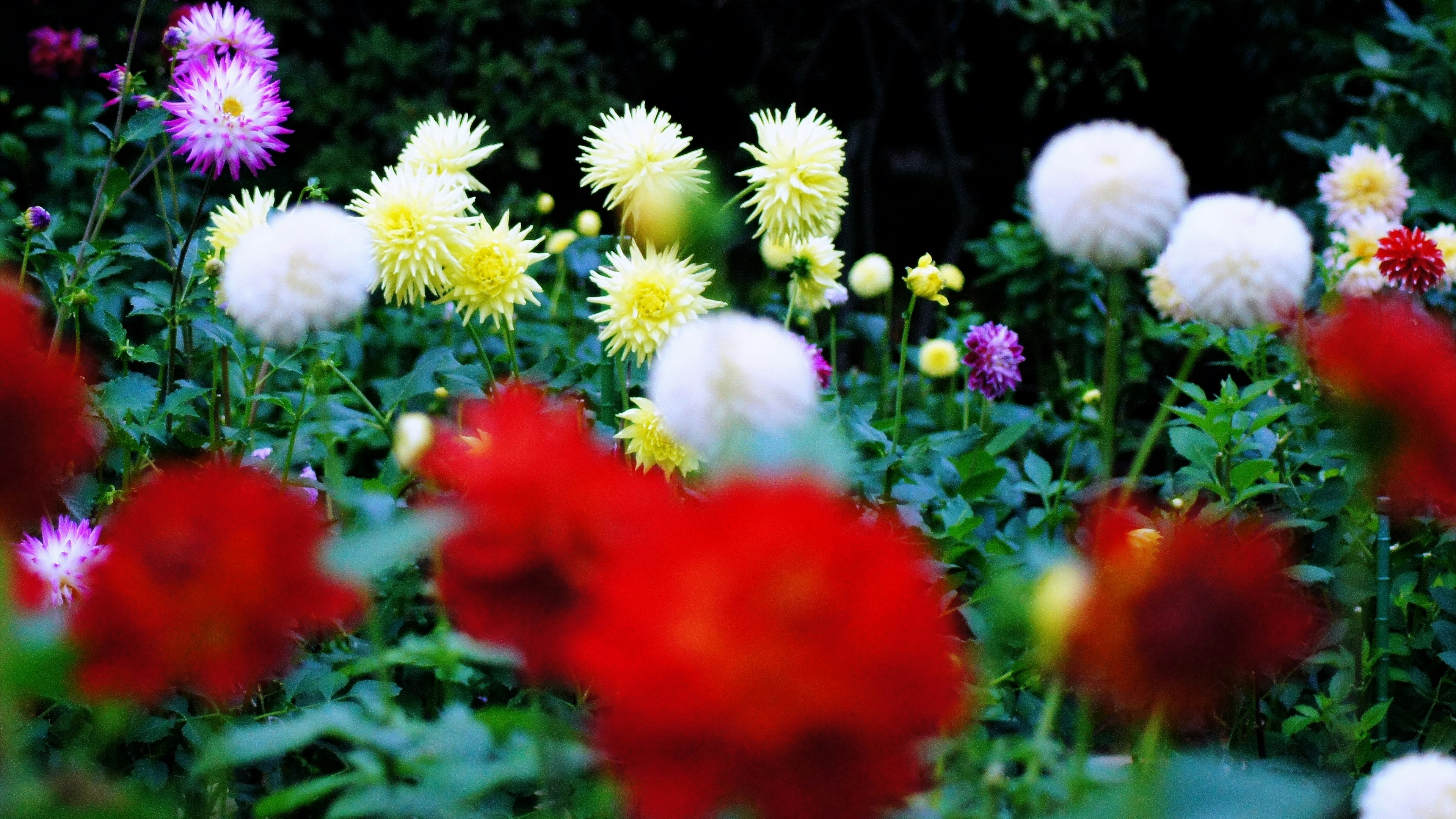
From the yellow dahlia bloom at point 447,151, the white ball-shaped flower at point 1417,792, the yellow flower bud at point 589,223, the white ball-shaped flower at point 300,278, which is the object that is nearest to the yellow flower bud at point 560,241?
the yellow flower bud at point 589,223

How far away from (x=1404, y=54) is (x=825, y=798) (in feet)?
11.5

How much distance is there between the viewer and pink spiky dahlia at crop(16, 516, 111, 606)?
42.4 inches

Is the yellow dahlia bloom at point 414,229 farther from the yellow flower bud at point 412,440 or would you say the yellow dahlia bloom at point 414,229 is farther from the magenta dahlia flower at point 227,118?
the yellow flower bud at point 412,440

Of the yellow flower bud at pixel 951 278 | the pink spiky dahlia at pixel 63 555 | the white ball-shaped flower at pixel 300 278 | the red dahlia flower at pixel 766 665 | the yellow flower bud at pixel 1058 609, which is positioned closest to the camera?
the red dahlia flower at pixel 766 665

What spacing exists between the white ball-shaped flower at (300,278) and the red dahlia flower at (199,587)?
0.11m

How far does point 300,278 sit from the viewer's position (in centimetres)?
65

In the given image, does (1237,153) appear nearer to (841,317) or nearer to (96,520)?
(841,317)

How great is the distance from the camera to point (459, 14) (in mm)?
3621

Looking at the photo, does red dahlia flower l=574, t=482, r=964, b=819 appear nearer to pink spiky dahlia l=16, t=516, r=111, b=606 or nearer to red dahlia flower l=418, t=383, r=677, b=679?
red dahlia flower l=418, t=383, r=677, b=679

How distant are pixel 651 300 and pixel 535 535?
0.66m

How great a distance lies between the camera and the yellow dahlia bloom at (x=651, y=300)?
115cm

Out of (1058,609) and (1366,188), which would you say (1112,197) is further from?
(1366,188)

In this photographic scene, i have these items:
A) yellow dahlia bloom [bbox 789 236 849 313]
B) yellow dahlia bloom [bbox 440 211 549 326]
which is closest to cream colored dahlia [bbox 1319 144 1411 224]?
yellow dahlia bloom [bbox 789 236 849 313]

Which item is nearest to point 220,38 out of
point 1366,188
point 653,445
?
point 653,445
